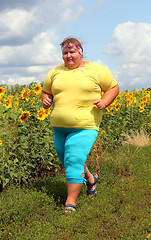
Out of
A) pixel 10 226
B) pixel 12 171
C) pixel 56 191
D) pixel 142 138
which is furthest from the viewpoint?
pixel 142 138

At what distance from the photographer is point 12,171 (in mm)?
4570

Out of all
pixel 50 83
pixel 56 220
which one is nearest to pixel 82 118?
pixel 50 83

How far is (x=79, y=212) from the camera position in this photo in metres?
3.62

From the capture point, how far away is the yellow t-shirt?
354cm

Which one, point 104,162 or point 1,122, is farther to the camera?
point 104,162

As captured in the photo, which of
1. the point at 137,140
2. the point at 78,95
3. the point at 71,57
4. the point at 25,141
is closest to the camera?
the point at 78,95

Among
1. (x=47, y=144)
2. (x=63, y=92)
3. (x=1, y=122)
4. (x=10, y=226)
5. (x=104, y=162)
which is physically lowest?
(x=10, y=226)

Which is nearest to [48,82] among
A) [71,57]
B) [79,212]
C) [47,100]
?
[47,100]

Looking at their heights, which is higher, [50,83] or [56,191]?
[50,83]

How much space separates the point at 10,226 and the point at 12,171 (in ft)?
3.95

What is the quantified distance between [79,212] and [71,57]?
180 centimetres

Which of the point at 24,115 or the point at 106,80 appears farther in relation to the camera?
the point at 24,115

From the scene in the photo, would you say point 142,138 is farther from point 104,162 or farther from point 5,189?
point 5,189

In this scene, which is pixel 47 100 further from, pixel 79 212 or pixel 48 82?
pixel 79 212
